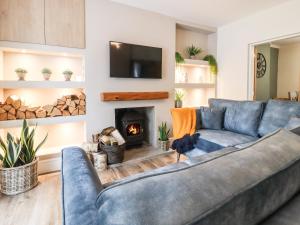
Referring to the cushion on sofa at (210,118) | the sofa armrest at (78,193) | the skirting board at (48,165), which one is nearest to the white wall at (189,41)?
the cushion on sofa at (210,118)

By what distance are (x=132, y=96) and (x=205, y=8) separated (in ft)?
6.66

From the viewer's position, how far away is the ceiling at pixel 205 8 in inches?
121

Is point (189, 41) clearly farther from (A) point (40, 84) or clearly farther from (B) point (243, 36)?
(A) point (40, 84)

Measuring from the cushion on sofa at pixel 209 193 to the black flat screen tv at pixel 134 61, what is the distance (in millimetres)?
2648

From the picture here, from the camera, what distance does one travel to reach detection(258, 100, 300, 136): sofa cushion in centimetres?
231

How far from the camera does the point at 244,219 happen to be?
556 mm

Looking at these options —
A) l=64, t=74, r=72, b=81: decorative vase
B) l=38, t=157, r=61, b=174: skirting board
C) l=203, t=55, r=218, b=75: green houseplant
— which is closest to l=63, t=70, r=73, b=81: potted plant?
l=64, t=74, r=72, b=81: decorative vase

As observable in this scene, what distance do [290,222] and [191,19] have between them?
386 centimetres

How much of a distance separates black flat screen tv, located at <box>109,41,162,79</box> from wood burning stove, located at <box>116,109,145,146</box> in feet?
2.32

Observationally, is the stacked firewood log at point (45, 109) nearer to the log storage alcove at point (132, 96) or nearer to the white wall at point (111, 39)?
the white wall at point (111, 39)

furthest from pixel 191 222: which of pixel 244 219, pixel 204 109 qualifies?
pixel 204 109

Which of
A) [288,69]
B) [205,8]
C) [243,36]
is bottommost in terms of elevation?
[288,69]

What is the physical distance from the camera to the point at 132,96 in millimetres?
3166

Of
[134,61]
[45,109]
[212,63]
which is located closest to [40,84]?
[45,109]
